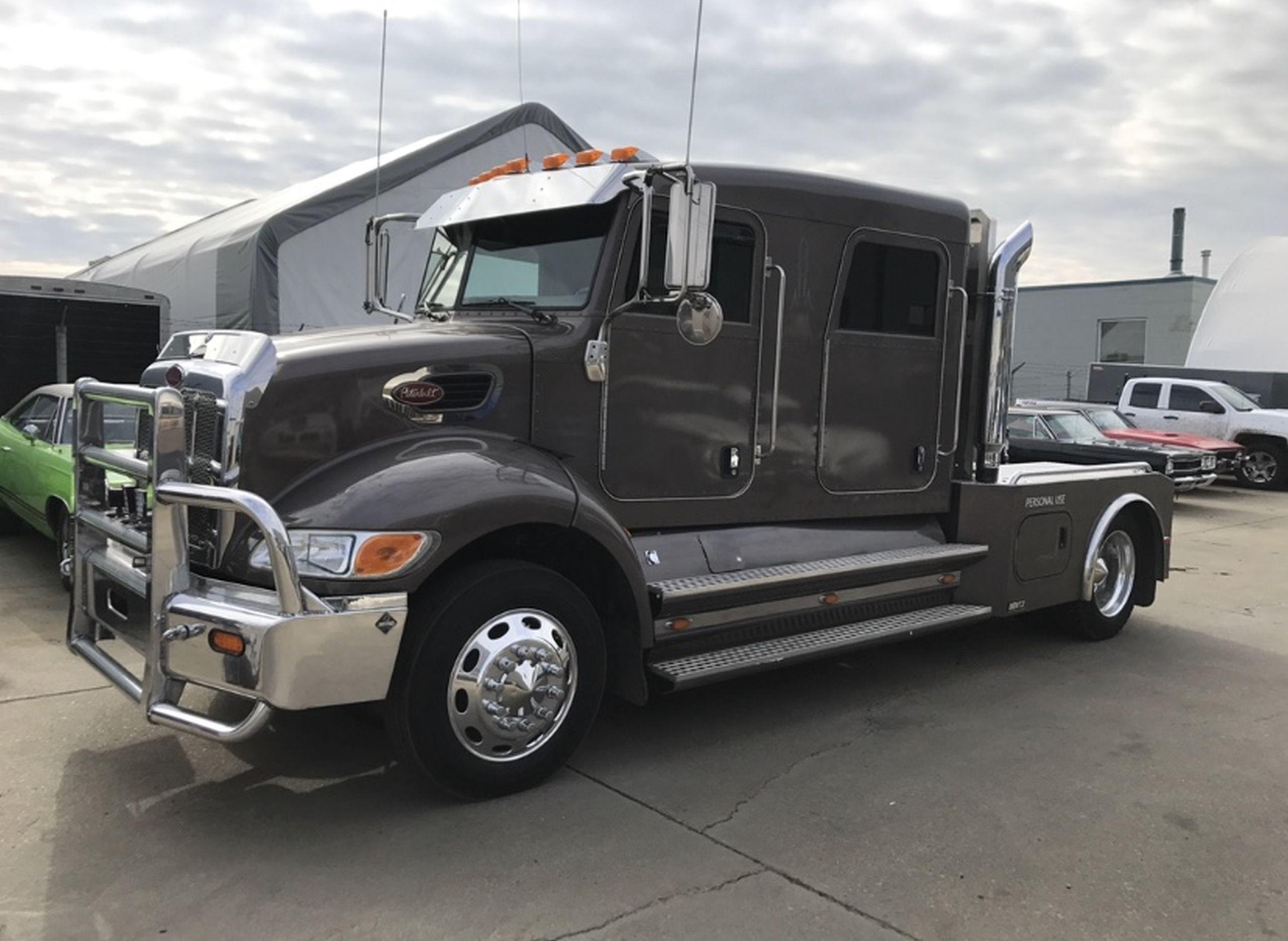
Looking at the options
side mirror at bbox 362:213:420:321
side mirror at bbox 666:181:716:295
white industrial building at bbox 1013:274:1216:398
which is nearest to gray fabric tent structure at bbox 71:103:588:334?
side mirror at bbox 362:213:420:321

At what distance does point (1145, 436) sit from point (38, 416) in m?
14.2

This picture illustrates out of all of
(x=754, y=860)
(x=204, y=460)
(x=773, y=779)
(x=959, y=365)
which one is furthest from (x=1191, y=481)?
(x=204, y=460)

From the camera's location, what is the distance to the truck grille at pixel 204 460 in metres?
3.72

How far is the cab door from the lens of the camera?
14.8ft

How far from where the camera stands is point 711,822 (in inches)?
151

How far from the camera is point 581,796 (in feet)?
13.3

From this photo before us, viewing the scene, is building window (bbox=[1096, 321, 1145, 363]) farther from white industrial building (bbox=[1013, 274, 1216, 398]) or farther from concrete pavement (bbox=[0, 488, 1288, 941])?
concrete pavement (bbox=[0, 488, 1288, 941])

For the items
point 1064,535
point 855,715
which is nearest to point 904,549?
point 855,715

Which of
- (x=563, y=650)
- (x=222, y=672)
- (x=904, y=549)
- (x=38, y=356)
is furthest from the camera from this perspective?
(x=38, y=356)

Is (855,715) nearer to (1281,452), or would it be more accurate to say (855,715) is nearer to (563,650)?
(563,650)

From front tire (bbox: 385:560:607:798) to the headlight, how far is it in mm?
264

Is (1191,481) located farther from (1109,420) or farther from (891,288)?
(891,288)

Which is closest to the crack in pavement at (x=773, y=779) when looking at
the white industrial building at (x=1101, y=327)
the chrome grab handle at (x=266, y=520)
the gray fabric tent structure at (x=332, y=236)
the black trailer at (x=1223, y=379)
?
the chrome grab handle at (x=266, y=520)

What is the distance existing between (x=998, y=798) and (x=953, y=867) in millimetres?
699
